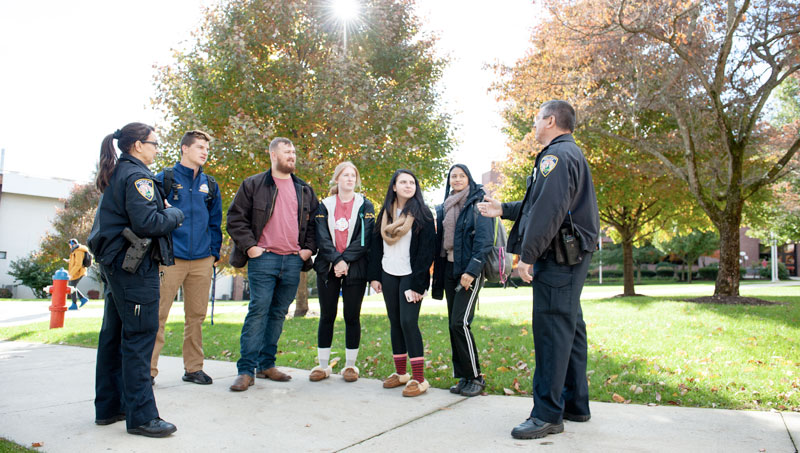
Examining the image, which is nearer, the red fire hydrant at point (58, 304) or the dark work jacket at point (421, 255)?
the dark work jacket at point (421, 255)

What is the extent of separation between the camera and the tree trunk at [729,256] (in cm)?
1385

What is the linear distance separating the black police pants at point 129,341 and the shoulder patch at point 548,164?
2799mm

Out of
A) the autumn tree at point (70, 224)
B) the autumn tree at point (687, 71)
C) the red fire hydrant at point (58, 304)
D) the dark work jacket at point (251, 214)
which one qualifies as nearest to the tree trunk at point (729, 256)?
the autumn tree at point (687, 71)

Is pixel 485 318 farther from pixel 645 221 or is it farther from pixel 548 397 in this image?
pixel 645 221

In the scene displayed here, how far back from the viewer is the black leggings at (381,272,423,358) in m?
4.69

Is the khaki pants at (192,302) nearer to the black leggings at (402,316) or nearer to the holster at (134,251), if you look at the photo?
the holster at (134,251)

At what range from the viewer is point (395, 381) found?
4.81m

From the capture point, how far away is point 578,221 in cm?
350

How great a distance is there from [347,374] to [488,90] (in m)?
13.3

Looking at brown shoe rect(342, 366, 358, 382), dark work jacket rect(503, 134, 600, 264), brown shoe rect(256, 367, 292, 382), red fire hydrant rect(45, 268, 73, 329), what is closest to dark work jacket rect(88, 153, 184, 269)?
brown shoe rect(256, 367, 292, 382)

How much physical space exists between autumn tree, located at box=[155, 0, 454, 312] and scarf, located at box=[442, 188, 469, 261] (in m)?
6.87

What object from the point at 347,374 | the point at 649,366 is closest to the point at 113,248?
the point at 347,374

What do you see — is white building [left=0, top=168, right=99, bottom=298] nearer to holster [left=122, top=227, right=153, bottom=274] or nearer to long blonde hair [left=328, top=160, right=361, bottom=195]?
long blonde hair [left=328, top=160, right=361, bottom=195]

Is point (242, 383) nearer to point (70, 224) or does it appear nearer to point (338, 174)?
point (338, 174)
